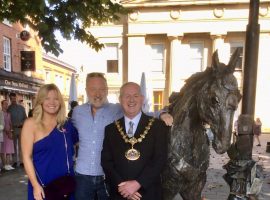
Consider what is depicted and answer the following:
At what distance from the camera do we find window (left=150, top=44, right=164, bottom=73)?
90.2 ft

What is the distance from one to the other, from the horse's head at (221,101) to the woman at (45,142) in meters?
1.40

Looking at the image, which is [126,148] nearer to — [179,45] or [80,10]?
[80,10]

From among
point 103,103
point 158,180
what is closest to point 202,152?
point 158,180

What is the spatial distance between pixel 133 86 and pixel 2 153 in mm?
7530

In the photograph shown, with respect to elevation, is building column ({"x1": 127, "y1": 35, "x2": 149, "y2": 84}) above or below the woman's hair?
above

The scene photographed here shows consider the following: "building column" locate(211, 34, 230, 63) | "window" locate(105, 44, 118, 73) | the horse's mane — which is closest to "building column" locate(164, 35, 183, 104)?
"building column" locate(211, 34, 230, 63)

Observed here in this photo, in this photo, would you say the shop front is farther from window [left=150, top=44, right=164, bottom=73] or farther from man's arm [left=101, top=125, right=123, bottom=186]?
man's arm [left=101, top=125, right=123, bottom=186]

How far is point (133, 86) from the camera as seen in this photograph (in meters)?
2.72

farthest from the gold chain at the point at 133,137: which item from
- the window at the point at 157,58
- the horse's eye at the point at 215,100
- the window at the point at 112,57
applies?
the window at the point at 112,57

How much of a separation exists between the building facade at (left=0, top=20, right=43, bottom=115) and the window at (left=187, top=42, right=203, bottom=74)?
12.1 metres

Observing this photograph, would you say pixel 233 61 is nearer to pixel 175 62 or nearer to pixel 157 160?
pixel 157 160

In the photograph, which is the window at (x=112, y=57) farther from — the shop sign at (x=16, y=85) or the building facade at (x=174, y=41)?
the shop sign at (x=16, y=85)

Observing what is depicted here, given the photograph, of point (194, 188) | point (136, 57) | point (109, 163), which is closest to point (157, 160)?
point (109, 163)

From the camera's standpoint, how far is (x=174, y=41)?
2655cm
